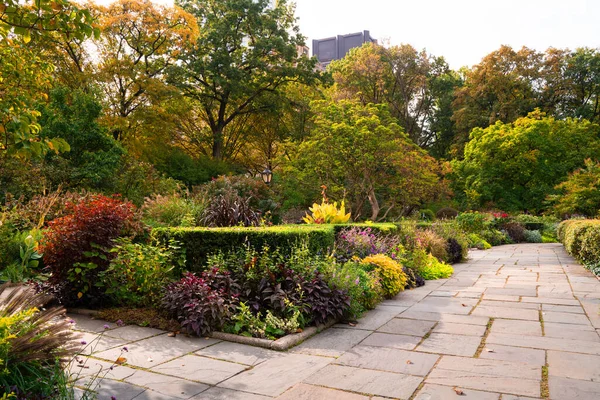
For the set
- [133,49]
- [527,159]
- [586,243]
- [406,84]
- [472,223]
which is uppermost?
[406,84]

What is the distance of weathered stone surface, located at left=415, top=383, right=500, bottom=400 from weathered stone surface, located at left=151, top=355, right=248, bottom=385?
4.55ft

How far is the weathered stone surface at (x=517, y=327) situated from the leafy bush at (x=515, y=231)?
14974 millimetres

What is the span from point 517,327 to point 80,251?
5020 mm

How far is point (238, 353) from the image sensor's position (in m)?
3.86

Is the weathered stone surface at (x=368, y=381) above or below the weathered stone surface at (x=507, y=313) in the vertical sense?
above

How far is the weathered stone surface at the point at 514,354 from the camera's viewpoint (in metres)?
3.64

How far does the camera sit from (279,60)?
22328 millimetres

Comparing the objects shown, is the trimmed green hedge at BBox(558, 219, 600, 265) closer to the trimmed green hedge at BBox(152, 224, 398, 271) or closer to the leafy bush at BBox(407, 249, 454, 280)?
the leafy bush at BBox(407, 249, 454, 280)

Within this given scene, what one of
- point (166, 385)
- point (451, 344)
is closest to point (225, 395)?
point (166, 385)

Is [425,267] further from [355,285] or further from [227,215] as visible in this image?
[227,215]

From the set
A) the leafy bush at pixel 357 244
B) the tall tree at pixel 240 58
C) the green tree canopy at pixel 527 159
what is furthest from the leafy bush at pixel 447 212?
the leafy bush at pixel 357 244

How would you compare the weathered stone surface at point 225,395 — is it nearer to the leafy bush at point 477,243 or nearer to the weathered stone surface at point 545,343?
the weathered stone surface at point 545,343

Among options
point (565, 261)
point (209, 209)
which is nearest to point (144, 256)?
point (209, 209)

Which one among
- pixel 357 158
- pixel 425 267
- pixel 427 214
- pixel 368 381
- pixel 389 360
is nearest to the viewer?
pixel 368 381
